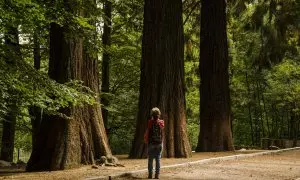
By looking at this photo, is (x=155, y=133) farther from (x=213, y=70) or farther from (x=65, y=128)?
(x=213, y=70)

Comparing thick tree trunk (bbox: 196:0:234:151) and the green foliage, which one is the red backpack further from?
the green foliage

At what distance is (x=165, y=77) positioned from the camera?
15344mm

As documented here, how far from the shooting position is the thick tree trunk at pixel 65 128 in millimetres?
11594

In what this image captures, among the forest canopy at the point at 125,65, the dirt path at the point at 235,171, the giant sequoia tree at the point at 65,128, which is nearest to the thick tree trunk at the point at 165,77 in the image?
the forest canopy at the point at 125,65

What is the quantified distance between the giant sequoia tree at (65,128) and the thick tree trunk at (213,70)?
26.0 feet

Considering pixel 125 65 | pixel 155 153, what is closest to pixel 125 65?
pixel 125 65

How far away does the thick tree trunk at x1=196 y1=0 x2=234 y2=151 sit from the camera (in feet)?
64.1

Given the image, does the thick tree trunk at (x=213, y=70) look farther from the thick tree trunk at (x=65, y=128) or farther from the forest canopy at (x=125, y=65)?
Answer: the thick tree trunk at (x=65, y=128)

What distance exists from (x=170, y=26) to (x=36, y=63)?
29.5ft

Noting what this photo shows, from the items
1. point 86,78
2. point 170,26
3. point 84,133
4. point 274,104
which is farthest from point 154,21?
point 274,104

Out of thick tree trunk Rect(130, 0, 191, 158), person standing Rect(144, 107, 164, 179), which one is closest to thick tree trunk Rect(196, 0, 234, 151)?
thick tree trunk Rect(130, 0, 191, 158)

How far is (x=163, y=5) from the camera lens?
15.7 m

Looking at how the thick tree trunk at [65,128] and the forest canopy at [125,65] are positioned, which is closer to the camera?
the forest canopy at [125,65]

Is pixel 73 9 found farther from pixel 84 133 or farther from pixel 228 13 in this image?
pixel 228 13
